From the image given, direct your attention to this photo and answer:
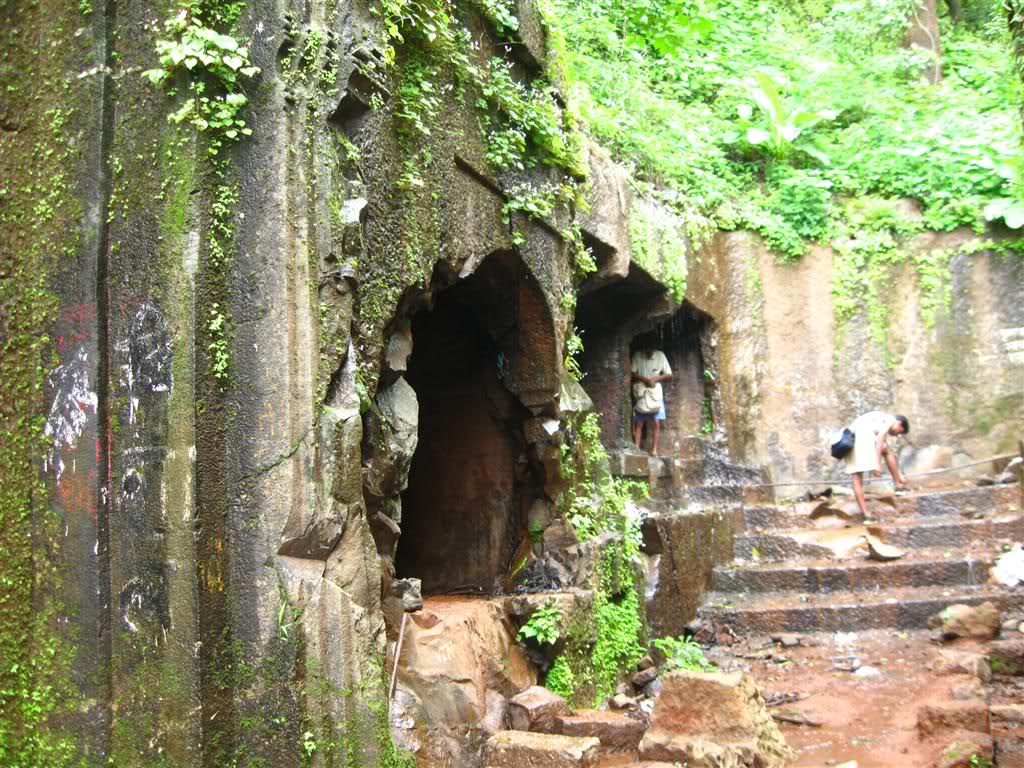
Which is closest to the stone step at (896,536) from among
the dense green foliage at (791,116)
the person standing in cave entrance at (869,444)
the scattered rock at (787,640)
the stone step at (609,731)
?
the person standing in cave entrance at (869,444)

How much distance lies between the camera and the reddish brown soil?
5.68 meters

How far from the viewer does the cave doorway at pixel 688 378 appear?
11250 mm

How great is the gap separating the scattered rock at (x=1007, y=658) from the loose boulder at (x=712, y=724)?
2.47 meters

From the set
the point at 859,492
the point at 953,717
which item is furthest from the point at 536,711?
the point at 859,492

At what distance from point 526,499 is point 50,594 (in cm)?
360

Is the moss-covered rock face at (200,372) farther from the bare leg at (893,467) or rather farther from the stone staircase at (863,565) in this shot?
the bare leg at (893,467)

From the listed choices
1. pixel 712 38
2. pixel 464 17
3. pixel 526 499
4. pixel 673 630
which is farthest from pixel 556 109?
pixel 712 38

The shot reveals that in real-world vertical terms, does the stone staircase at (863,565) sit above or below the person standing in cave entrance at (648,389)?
below

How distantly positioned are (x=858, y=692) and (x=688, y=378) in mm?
5018

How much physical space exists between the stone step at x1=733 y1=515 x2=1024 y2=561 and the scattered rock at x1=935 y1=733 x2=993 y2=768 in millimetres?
4660

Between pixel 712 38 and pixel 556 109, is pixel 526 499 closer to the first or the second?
pixel 556 109

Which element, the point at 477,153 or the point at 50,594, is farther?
the point at 477,153

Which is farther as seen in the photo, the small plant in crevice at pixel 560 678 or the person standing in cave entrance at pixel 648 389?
the person standing in cave entrance at pixel 648 389

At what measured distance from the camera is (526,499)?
6820mm
